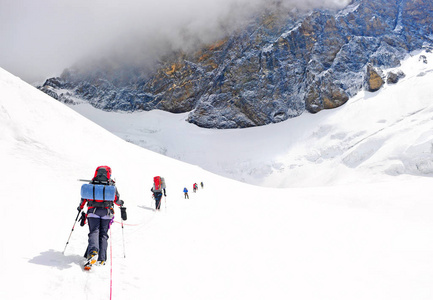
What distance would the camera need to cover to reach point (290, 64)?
278 ft

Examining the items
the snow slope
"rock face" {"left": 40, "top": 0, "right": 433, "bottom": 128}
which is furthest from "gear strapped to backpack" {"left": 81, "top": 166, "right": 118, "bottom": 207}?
"rock face" {"left": 40, "top": 0, "right": 433, "bottom": 128}

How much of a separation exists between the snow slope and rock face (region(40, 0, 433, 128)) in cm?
577

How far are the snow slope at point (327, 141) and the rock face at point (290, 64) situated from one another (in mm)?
5767

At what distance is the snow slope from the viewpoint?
133 feet

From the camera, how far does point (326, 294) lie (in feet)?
14.5

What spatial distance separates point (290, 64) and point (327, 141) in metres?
38.0

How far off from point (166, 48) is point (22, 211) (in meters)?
120

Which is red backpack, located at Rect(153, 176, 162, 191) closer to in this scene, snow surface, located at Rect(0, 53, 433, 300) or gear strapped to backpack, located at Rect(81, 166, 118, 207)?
snow surface, located at Rect(0, 53, 433, 300)

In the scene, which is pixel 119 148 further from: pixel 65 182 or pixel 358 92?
pixel 358 92

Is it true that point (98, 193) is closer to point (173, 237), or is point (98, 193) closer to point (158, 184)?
point (173, 237)

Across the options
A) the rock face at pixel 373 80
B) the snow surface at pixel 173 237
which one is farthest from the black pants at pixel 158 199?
the rock face at pixel 373 80

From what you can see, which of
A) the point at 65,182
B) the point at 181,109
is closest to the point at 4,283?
the point at 65,182

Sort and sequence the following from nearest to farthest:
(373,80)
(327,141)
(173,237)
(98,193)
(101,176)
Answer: (98,193) < (101,176) < (173,237) < (327,141) < (373,80)

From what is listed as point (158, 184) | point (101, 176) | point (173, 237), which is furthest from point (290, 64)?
point (101, 176)
